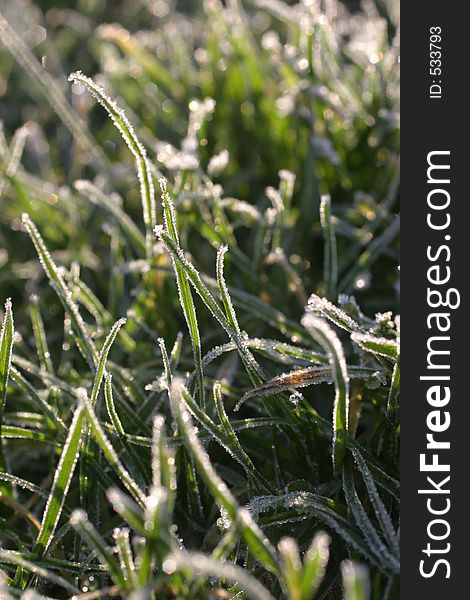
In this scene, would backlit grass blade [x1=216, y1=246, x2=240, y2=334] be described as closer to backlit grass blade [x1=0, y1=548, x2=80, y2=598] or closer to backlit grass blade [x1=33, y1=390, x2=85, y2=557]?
backlit grass blade [x1=33, y1=390, x2=85, y2=557]

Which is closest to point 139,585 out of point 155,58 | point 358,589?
point 358,589

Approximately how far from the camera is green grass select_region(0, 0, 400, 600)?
0.80m

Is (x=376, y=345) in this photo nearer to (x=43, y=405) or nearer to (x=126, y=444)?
(x=126, y=444)

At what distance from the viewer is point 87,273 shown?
4.54ft

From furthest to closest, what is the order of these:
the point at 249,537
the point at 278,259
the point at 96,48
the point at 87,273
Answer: the point at 96,48 < the point at 87,273 < the point at 278,259 < the point at 249,537

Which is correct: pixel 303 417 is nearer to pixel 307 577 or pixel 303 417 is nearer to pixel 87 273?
pixel 307 577

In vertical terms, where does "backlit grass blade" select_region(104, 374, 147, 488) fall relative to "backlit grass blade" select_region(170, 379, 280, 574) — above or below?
above

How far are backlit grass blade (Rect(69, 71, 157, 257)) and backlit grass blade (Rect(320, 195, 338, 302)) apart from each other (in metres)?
0.26

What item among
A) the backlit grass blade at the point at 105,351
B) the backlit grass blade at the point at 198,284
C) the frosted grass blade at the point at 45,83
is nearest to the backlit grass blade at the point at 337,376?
the backlit grass blade at the point at 198,284

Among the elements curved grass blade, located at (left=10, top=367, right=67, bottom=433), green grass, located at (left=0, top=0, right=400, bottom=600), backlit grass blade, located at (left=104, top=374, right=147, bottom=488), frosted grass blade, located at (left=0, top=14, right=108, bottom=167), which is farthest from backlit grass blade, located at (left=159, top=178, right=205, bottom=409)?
frosted grass blade, located at (left=0, top=14, right=108, bottom=167)

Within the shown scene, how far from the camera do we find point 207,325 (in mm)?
1217

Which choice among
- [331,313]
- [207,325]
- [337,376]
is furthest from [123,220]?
[337,376]

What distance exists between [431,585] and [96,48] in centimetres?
169

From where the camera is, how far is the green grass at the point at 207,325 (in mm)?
797
